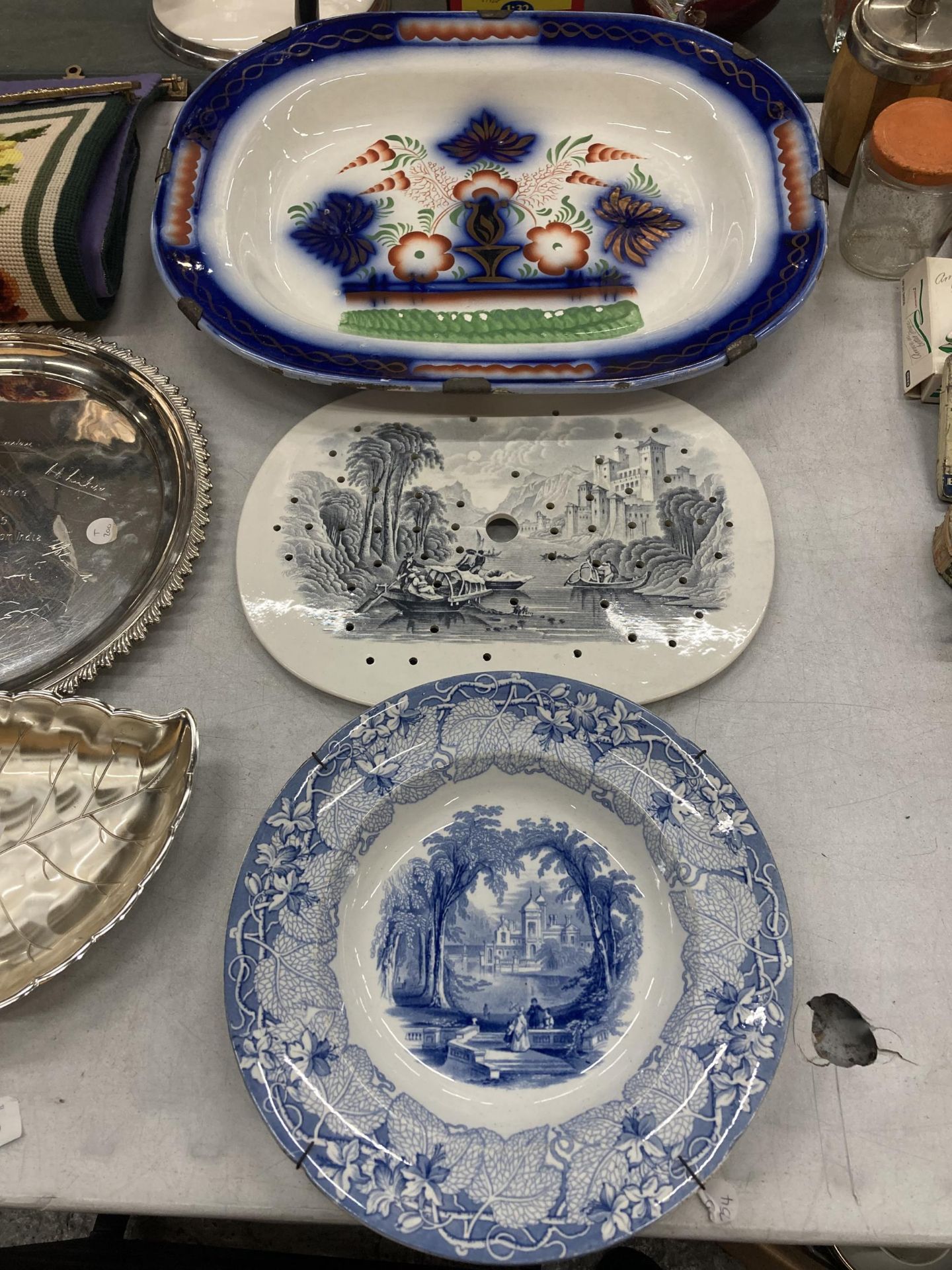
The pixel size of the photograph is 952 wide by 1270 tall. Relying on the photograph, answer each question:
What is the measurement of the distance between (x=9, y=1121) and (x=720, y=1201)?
418 millimetres

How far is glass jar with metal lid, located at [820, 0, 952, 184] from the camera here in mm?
762

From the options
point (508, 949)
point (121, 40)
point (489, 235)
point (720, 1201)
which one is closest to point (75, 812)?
point (508, 949)

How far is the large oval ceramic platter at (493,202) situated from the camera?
742 mm

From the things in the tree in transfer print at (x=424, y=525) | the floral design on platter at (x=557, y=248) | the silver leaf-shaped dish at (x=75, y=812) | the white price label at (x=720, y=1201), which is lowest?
the white price label at (x=720, y=1201)

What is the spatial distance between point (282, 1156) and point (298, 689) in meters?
0.30

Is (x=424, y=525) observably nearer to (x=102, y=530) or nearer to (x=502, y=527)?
(x=502, y=527)

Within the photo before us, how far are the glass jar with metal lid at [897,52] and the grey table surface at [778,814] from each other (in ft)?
0.44

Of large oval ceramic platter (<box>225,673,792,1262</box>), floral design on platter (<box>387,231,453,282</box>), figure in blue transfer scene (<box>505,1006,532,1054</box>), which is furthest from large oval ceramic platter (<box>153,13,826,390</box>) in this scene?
figure in blue transfer scene (<box>505,1006,532,1054</box>)

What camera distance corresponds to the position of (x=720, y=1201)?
0.55 meters

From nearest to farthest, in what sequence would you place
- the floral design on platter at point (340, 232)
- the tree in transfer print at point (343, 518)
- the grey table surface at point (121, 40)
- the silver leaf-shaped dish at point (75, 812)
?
the silver leaf-shaped dish at point (75, 812) → the tree in transfer print at point (343, 518) → the floral design on platter at point (340, 232) → the grey table surface at point (121, 40)

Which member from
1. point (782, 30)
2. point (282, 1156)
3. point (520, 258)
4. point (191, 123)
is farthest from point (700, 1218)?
point (782, 30)

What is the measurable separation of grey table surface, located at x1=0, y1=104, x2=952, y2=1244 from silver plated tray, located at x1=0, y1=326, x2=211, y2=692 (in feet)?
0.10

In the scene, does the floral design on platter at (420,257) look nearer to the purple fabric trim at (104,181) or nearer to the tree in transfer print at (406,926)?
the purple fabric trim at (104,181)

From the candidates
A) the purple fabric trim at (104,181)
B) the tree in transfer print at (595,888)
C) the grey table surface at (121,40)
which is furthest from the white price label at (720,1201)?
the grey table surface at (121,40)
